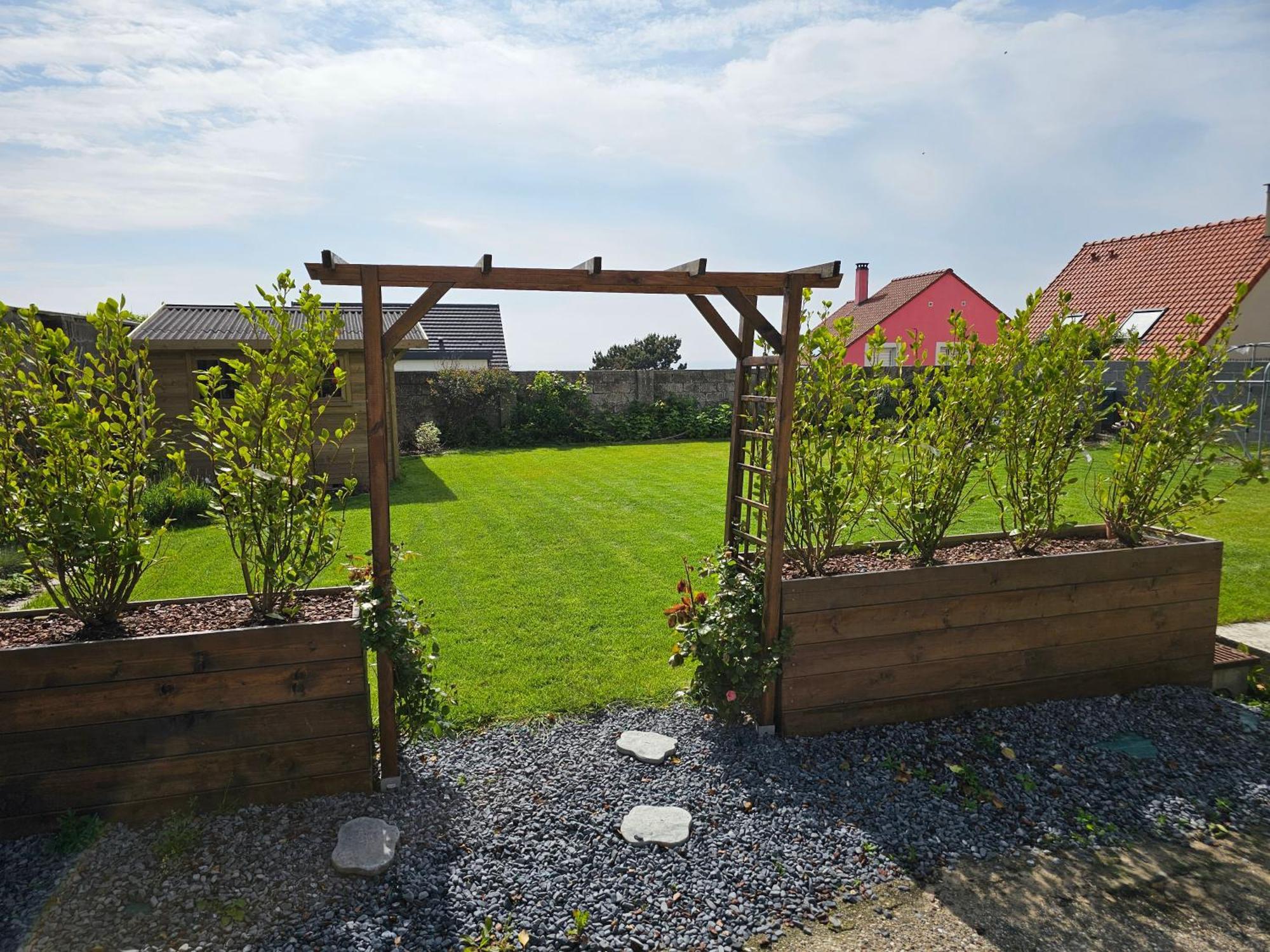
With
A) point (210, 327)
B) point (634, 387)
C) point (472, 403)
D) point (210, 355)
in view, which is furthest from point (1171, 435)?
point (634, 387)

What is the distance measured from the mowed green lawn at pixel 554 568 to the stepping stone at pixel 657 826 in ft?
3.03

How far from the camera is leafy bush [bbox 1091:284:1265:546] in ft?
12.8

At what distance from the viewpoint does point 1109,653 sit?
3.83m

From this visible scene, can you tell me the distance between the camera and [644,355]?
35.4m

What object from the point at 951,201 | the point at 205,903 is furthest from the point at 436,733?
the point at 951,201

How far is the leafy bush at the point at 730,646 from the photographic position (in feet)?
10.7

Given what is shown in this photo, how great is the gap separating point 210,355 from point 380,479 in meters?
8.17

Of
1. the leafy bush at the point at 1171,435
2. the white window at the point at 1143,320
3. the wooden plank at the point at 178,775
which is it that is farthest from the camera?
the white window at the point at 1143,320

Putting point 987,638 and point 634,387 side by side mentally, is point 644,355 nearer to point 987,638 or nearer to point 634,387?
point 634,387

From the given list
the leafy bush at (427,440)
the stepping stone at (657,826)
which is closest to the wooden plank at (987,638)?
the stepping stone at (657,826)

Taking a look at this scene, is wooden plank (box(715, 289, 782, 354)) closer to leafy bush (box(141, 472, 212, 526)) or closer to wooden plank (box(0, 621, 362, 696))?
wooden plank (box(0, 621, 362, 696))

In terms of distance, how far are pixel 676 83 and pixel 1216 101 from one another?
442 centimetres

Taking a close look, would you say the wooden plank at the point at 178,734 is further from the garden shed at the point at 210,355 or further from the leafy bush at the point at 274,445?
the garden shed at the point at 210,355

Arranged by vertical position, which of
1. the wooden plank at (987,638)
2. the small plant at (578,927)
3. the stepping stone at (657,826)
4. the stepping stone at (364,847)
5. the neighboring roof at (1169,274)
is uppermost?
the neighboring roof at (1169,274)
